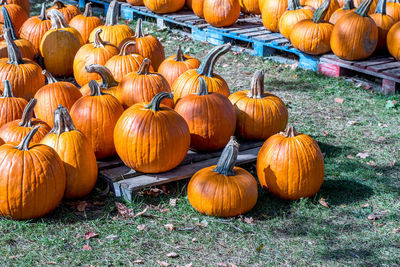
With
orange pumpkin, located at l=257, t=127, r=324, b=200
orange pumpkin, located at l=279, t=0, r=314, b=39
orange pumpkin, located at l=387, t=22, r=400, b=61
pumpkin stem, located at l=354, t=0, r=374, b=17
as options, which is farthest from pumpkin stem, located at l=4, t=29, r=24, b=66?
orange pumpkin, located at l=387, t=22, r=400, b=61

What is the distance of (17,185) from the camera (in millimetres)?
4098

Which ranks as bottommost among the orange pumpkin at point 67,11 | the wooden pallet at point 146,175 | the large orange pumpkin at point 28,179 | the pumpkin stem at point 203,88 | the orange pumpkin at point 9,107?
the wooden pallet at point 146,175

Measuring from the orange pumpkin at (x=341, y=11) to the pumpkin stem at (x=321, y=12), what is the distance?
28 cm

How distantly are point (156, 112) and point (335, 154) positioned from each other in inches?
76.7

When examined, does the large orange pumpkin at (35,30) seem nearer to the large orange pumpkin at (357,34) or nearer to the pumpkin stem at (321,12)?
the pumpkin stem at (321,12)

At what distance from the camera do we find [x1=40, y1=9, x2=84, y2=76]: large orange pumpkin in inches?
295

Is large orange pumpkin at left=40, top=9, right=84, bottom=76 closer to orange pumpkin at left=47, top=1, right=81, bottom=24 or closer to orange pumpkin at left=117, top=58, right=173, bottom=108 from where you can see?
orange pumpkin at left=47, top=1, right=81, bottom=24

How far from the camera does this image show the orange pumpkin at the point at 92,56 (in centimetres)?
648

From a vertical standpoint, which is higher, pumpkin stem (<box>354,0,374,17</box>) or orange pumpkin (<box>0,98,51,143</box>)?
pumpkin stem (<box>354,0,374,17</box>)

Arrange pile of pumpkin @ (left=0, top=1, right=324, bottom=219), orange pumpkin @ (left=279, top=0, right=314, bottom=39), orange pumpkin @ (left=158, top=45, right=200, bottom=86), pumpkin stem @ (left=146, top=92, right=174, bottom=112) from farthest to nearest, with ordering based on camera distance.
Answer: orange pumpkin @ (left=279, top=0, right=314, bottom=39) → orange pumpkin @ (left=158, top=45, right=200, bottom=86) → pumpkin stem @ (left=146, top=92, right=174, bottom=112) → pile of pumpkin @ (left=0, top=1, right=324, bottom=219)

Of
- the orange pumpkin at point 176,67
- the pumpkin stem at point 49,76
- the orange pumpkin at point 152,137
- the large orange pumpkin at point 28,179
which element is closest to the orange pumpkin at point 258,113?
the orange pumpkin at point 152,137

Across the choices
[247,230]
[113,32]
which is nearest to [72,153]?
[247,230]

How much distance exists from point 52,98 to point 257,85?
1961 millimetres

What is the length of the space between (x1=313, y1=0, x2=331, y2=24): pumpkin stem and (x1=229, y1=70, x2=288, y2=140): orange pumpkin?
2.71 m
